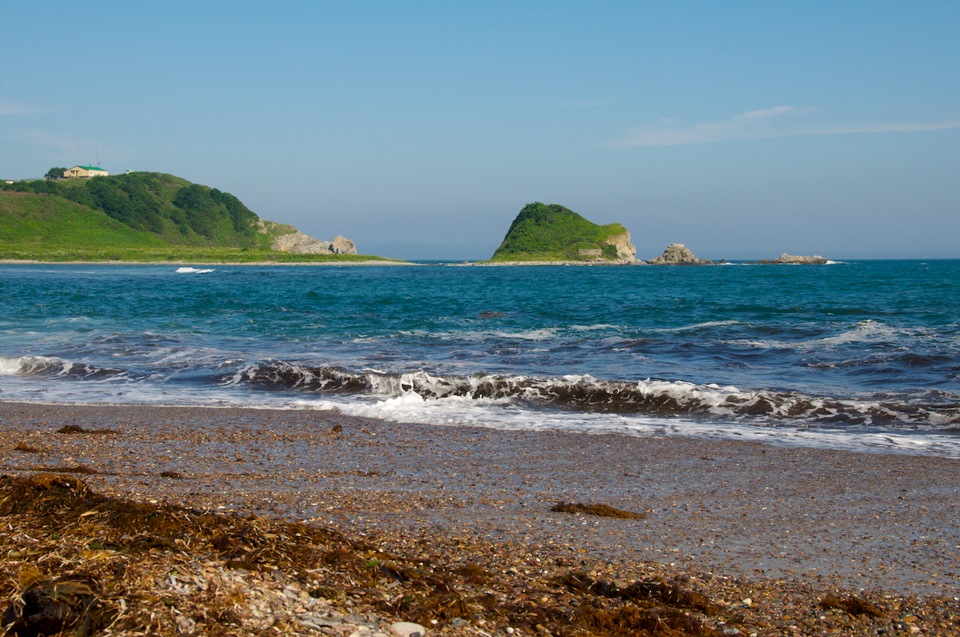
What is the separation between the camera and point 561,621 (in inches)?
159

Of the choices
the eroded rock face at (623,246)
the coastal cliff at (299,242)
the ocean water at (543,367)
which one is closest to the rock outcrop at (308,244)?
the coastal cliff at (299,242)

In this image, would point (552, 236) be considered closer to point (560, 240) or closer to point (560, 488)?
point (560, 240)

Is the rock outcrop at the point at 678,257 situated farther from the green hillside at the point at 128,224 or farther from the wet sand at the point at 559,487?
the wet sand at the point at 559,487

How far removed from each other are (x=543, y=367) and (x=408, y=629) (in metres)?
12.7

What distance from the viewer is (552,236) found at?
17375 centimetres

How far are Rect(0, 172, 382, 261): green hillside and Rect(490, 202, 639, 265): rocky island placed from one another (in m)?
40.0

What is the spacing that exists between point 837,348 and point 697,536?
1501cm

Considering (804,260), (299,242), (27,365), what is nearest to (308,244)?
(299,242)

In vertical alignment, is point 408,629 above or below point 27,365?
above

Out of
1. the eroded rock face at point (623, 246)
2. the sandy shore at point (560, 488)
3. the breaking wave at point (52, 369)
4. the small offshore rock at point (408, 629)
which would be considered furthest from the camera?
the eroded rock face at point (623, 246)

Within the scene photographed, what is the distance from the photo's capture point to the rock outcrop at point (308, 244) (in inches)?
7146

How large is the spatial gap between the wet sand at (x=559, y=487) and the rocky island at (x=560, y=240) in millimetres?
142392

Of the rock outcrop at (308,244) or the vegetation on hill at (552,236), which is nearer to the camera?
the vegetation on hill at (552,236)

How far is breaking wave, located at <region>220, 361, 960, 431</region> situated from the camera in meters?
11.7
